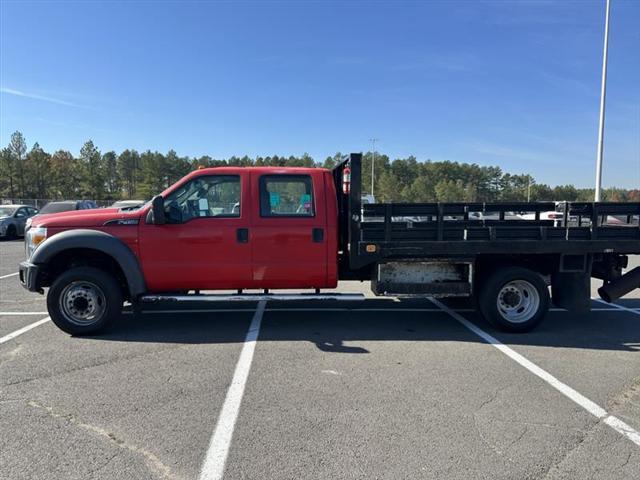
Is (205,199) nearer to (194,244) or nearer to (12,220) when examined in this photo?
(194,244)

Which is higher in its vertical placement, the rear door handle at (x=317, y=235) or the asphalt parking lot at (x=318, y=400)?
the rear door handle at (x=317, y=235)

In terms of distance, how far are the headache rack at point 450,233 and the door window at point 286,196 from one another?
1.89 ft

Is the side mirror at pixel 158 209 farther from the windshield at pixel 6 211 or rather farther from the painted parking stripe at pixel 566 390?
the windshield at pixel 6 211

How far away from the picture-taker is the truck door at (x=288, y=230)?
252 inches

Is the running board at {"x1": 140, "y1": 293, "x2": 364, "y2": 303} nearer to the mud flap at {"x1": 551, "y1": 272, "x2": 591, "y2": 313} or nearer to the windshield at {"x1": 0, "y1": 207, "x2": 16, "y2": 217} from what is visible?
the mud flap at {"x1": 551, "y1": 272, "x2": 591, "y2": 313}

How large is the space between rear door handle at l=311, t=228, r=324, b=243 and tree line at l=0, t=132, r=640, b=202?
4870 cm

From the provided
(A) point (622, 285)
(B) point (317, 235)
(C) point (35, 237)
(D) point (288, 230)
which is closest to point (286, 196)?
(D) point (288, 230)

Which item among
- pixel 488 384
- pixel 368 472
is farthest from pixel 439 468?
pixel 488 384

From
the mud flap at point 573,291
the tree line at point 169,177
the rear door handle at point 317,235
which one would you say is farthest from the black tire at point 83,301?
the tree line at point 169,177

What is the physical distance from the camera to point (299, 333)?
21.2 feet

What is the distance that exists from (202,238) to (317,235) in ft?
4.91

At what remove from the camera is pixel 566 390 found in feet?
15.2

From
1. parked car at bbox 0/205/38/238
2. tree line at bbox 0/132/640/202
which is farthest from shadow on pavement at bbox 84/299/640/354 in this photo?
tree line at bbox 0/132/640/202

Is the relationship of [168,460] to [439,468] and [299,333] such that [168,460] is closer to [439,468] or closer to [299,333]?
[439,468]
